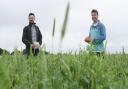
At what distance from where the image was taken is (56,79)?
3373 mm

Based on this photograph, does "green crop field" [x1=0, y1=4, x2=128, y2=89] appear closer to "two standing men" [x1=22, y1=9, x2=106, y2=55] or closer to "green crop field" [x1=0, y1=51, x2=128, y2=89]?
"green crop field" [x1=0, y1=51, x2=128, y2=89]

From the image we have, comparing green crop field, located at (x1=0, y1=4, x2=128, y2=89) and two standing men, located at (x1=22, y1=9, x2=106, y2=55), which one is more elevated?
two standing men, located at (x1=22, y1=9, x2=106, y2=55)

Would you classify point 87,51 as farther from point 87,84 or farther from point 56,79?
point 56,79

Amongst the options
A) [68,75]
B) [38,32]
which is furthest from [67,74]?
[38,32]

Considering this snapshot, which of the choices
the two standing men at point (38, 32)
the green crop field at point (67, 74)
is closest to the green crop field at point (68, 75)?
the green crop field at point (67, 74)

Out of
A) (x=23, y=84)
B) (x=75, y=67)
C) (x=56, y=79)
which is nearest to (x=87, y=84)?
(x=75, y=67)

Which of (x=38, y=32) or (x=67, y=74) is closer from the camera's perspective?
(x=67, y=74)

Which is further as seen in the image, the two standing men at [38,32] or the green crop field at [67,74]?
the two standing men at [38,32]

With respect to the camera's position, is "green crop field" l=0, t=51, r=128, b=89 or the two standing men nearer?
"green crop field" l=0, t=51, r=128, b=89

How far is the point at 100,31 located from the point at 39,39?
2.62m

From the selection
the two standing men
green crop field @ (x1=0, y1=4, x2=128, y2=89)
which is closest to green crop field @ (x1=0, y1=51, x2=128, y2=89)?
green crop field @ (x1=0, y1=4, x2=128, y2=89)

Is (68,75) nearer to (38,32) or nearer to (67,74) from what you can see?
(67,74)

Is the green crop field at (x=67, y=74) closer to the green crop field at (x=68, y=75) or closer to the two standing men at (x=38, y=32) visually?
the green crop field at (x=68, y=75)

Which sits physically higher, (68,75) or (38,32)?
(38,32)
